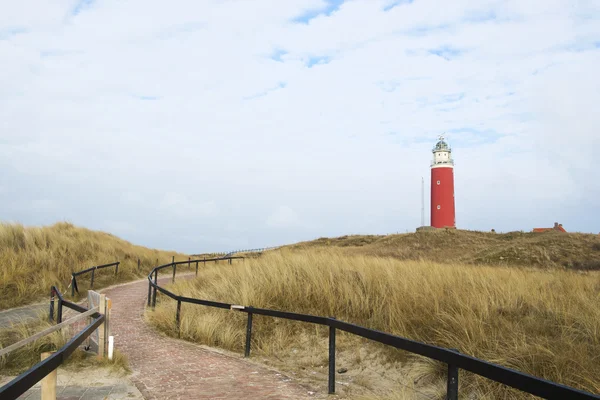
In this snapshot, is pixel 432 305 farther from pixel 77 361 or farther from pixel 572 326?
pixel 77 361

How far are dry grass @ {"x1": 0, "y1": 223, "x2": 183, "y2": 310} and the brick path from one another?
6836 mm

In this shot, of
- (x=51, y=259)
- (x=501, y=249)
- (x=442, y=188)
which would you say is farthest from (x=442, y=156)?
(x=51, y=259)

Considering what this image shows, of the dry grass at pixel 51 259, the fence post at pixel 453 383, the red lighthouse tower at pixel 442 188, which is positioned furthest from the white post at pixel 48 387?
the red lighthouse tower at pixel 442 188

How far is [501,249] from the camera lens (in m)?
30.2

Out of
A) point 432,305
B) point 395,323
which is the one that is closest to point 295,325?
point 395,323

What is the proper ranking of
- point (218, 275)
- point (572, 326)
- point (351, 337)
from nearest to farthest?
point (572, 326)
point (351, 337)
point (218, 275)

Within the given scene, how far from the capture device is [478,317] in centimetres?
774

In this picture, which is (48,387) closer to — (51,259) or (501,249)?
(51,259)

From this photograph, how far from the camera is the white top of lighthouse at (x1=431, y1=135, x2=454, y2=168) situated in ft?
191

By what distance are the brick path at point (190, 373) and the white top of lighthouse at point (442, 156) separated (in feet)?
171

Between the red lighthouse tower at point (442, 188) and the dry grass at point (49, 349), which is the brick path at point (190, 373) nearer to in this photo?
the dry grass at point (49, 349)

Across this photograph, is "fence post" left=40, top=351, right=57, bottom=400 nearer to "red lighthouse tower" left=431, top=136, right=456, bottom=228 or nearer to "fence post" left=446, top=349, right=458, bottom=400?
"fence post" left=446, top=349, right=458, bottom=400

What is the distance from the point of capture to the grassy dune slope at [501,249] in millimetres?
26500

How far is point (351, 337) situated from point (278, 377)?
2.14m
